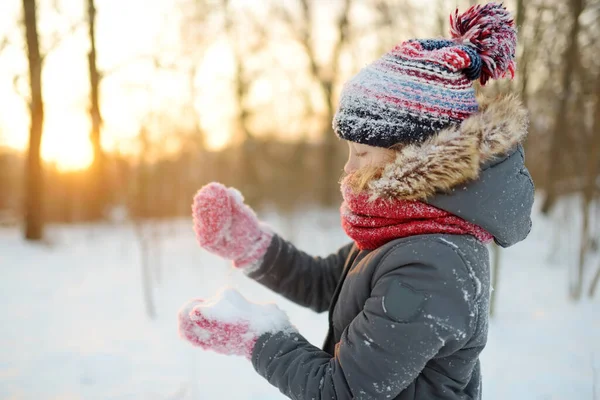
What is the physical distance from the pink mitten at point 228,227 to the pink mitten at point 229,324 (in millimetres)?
335

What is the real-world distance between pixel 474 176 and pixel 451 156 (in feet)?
0.23

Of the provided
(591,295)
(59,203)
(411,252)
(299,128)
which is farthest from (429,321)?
(59,203)

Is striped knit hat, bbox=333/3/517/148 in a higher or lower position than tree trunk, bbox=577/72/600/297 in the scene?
higher

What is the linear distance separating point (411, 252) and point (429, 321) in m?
0.15

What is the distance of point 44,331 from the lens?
3.87 meters

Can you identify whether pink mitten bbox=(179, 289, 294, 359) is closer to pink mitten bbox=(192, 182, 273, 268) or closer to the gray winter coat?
the gray winter coat

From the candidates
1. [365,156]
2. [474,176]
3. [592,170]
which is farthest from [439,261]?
[592,170]

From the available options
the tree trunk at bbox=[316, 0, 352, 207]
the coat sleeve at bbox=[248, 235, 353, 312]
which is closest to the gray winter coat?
the coat sleeve at bbox=[248, 235, 353, 312]

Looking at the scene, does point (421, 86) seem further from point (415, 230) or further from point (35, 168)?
point (35, 168)

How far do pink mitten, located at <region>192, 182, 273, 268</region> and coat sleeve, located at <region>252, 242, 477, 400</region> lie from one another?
2.00ft

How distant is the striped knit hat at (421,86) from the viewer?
1.04 metres

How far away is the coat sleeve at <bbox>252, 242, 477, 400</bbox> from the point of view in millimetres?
891

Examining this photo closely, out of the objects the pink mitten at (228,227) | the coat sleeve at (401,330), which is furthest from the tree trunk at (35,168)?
the coat sleeve at (401,330)

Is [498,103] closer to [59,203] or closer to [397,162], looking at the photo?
[397,162]
